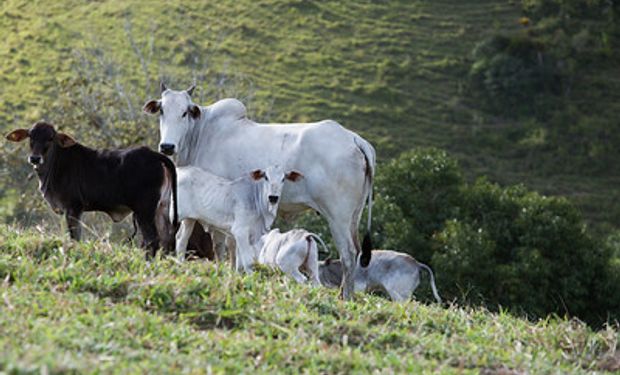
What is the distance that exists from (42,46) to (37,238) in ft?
131

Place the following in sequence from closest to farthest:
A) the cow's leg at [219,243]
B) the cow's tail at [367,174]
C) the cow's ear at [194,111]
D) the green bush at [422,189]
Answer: the cow's tail at [367,174] < the cow's ear at [194,111] < the cow's leg at [219,243] < the green bush at [422,189]

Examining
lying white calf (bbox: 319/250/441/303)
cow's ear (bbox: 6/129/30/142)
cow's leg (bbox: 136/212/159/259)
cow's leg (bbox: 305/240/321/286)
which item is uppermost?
cow's ear (bbox: 6/129/30/142)

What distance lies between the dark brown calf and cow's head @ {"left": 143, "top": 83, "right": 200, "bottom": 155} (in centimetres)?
92

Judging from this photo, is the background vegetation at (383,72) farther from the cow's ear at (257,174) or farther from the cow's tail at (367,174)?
the cow's tail at (367,174)

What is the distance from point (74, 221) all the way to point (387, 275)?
586 centimetres

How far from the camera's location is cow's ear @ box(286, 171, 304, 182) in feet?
38.7

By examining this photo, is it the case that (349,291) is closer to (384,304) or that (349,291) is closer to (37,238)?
(384,304)

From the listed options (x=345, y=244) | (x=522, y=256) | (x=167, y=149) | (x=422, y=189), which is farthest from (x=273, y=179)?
(x=422, y=189)

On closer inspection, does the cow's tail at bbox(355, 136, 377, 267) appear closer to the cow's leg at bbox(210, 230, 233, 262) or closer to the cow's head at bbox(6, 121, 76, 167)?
the cow's leg at bbox(210, 230, 233, 262)

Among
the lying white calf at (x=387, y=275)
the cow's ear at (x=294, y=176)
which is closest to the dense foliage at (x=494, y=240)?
the lying white calf at (x=387, y=275)

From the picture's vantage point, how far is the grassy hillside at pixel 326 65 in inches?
1740

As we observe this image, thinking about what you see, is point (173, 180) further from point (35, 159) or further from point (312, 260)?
point (312, 260)

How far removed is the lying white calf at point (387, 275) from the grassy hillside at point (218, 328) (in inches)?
254

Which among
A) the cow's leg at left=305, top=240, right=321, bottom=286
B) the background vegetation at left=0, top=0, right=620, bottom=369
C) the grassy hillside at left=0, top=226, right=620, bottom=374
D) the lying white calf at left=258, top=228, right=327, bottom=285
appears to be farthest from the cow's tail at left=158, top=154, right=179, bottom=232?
the background vegetation at left=0, top=0, right=620, bottom=369
